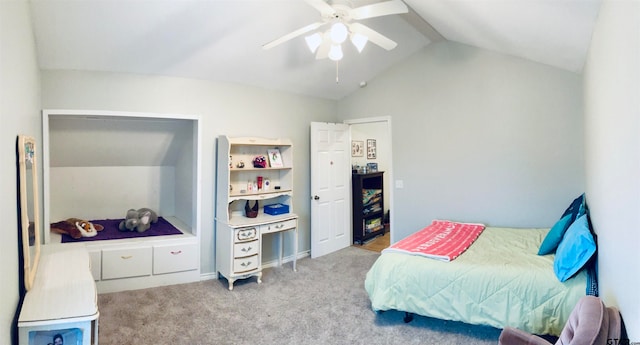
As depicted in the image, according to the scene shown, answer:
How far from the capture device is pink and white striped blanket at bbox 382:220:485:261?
9.52 feet

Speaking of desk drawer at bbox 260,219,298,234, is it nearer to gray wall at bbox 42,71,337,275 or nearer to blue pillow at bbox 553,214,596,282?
gray wall at bbox 42,71,337,275

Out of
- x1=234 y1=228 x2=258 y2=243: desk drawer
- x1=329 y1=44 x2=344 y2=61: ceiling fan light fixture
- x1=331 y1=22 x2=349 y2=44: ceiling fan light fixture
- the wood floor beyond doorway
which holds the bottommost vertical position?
the wood floor beyond doorway

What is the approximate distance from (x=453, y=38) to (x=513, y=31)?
1165 mm

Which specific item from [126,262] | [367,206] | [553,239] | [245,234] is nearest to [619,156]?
[553,239]

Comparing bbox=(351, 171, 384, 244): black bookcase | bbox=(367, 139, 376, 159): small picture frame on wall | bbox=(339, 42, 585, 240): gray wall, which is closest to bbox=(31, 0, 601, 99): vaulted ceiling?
bbox=(339, 42, 585, 240): gray wall

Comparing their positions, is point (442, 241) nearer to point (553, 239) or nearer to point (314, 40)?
point (553, 239)

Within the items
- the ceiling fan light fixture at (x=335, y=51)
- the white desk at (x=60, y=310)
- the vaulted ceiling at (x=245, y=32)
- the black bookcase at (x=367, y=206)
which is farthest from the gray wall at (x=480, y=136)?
the white desk at (x=60, y=310)

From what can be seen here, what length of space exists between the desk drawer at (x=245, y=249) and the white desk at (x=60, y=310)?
1.61 m

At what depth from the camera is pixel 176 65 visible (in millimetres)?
3518

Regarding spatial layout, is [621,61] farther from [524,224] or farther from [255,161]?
[255,161]

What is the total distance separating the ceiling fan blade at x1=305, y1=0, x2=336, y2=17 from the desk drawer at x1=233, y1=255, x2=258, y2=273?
256 centimetres

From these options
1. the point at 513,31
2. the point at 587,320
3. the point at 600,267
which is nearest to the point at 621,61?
the point at 587,320

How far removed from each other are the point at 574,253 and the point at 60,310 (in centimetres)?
302

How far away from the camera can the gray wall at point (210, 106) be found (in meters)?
3.29
